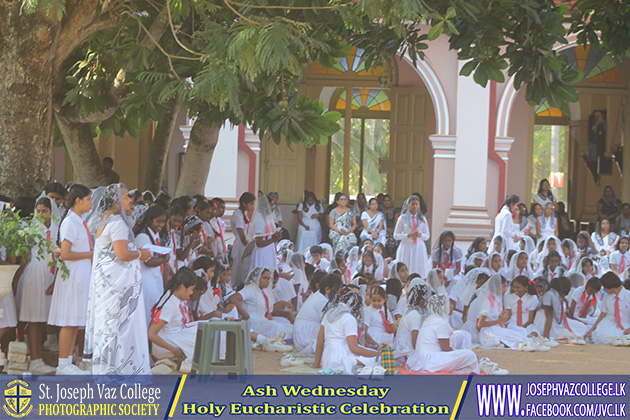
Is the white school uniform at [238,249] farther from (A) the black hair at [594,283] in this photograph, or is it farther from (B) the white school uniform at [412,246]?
(A) the black hair at [594,283]

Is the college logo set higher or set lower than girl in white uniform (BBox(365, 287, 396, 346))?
lower

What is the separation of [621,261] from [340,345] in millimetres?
6743

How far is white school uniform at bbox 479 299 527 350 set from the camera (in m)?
9.68

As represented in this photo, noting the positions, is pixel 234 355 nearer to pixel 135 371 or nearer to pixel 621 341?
pixel 135 371

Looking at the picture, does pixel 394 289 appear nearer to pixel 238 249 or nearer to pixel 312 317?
pixel 312 317

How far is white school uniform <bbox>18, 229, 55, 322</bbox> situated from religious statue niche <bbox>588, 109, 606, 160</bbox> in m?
16.8

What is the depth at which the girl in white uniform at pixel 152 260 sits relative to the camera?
7.93 metres

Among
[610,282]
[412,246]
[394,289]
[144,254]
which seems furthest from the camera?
[412,246]

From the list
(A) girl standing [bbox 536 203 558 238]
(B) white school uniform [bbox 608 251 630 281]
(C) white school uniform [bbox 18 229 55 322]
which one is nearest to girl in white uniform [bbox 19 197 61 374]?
(C) white school uniform [bbox 18 229 55 322]

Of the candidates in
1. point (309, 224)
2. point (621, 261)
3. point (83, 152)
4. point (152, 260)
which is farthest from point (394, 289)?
point (309, 224)

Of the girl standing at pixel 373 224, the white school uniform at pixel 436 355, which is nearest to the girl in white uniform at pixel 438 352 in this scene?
the white school uniform at pixel 436 355

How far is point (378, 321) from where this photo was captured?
8.93 metres

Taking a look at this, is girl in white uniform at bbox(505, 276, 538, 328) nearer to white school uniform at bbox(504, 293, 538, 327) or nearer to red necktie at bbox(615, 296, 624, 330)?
white school uniform at bbox(504, 293, 538, 327)

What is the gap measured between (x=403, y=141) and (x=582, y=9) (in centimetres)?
1093
